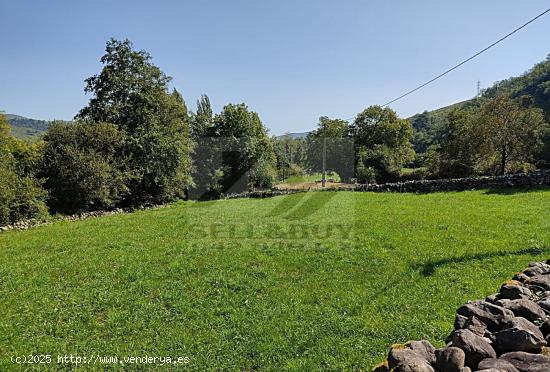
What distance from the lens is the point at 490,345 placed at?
247 centimetres

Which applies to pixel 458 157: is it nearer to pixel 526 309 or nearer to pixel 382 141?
pixel 382 141

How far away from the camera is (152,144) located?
21969 millimetres

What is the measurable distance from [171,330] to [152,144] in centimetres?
1922

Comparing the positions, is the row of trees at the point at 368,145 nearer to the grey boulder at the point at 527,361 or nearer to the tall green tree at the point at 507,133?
the tall green tree at the point at 507,133

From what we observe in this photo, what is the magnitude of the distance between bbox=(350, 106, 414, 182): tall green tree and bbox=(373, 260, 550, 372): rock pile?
101 ft

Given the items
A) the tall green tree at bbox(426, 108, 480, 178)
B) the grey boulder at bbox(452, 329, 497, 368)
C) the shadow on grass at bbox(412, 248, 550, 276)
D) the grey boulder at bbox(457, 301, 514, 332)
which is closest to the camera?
the grey boulder at bbox(452, 329, 497, 368)

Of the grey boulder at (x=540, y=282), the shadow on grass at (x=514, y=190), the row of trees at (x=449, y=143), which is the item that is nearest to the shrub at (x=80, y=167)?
the row of trees at (x=449, y=143)

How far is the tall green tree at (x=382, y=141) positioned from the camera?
112ft

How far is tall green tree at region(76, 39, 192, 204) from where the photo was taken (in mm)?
21891

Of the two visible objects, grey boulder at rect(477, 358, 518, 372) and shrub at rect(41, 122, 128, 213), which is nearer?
grey boulder at rect(477, 358, 518, 372)

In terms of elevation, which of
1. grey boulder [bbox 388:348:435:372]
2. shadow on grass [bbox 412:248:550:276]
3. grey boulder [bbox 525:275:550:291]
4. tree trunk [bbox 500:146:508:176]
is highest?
tree trunk [bbox 500:146:508:176]

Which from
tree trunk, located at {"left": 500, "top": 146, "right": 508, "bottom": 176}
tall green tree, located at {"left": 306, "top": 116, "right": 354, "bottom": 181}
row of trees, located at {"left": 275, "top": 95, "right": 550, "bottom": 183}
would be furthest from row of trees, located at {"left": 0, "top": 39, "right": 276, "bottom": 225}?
tree trunk, located at {"left": 500, "top": 146, "right": 508, "bottom": 176}

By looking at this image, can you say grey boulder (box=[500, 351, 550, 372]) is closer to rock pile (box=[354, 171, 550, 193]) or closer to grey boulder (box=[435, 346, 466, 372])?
grey boulder (box=[435, 346, 466, 372])

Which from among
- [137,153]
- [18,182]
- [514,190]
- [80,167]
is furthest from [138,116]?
[514,190]
